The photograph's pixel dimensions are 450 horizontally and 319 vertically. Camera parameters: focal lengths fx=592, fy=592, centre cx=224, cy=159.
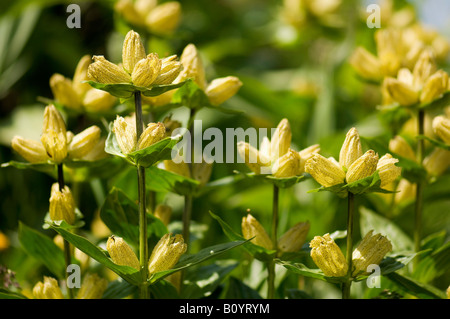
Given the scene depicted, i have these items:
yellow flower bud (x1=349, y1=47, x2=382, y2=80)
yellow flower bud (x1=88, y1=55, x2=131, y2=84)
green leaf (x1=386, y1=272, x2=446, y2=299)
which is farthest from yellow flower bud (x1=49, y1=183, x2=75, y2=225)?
yellow flower bud (x1=349, y1=47, x2=382, y2=80)

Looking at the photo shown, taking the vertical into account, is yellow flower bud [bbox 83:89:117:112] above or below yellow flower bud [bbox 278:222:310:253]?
above

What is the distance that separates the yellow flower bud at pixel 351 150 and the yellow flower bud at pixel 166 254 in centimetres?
19

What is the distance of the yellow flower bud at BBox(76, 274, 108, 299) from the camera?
0.67 metres

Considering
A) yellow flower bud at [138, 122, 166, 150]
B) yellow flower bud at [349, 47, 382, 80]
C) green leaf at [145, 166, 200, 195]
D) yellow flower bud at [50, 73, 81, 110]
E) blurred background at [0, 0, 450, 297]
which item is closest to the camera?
yellow flower bud at [138, 122, 166, 150]

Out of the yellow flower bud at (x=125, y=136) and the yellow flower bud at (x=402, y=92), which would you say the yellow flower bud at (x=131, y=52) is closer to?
the yellow flower bud at (x=125, y=136)

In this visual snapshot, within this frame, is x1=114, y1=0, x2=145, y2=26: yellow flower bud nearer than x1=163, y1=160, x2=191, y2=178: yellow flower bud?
No

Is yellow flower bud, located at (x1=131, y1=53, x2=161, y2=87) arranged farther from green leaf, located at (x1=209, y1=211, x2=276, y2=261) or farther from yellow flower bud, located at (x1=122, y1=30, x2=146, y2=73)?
green leaf, located at (x1=209, y1=211, x2=276, y2=261)

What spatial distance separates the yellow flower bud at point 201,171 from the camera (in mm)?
739

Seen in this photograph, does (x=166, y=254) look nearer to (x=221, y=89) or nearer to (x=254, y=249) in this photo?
(x=254, y=249)

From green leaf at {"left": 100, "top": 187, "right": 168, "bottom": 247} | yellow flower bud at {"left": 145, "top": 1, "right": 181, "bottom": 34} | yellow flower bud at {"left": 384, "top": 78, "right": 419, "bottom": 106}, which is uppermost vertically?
yellow flower bud at {"left": 145, "top": 1, "right": 181, "bottom": 34}

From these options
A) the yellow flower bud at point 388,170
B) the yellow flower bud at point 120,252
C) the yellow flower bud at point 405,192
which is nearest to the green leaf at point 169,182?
the yellow flower bud at point 120,252

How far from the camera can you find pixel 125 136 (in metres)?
0.60

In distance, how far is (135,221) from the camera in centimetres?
71

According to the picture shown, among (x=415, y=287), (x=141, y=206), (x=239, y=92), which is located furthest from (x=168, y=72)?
(x=239, y=92)
